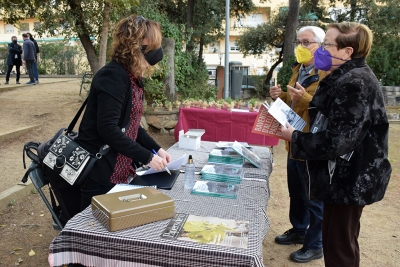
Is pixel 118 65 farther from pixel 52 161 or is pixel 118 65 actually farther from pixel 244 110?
pixel 244 110

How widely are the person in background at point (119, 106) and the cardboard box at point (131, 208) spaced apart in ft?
0.95

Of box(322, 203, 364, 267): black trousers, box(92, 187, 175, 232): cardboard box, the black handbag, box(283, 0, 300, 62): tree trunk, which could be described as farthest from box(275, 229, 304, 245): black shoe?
box(283, 0, 300, 62): tree trunk

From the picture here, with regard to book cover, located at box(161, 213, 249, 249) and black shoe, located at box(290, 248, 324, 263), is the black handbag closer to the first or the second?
book cover, located at box(161, 213, 249, 249)

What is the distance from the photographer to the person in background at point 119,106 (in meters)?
1.94

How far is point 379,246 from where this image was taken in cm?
351

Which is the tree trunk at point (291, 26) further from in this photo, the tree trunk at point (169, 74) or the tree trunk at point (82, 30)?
the tree trunk at point (82, 30)

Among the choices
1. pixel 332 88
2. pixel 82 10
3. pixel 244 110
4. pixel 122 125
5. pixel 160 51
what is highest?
pixel 82 10

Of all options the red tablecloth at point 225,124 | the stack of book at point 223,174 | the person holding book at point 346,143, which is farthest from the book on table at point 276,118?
the red tablecloth at point 225,124

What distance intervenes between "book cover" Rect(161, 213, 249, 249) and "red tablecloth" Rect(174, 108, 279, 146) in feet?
12.6

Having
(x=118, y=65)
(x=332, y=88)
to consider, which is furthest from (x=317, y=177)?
(x=118, y=65)

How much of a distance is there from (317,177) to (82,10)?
703cm

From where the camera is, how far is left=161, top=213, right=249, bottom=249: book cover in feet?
5.21

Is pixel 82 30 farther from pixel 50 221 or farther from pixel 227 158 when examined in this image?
pixel 227 158

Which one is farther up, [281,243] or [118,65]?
[118,65]
